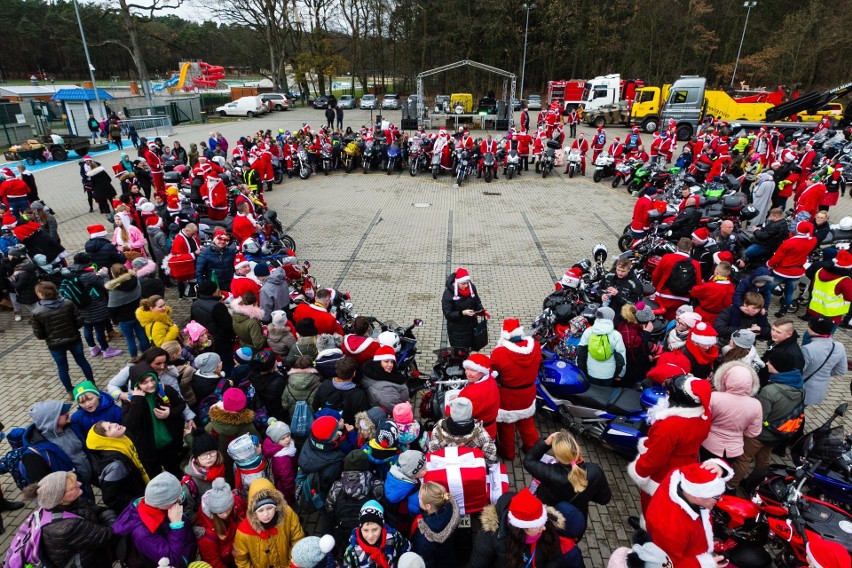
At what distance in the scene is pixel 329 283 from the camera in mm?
8719

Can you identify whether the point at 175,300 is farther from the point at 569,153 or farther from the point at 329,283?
the point at 569,153

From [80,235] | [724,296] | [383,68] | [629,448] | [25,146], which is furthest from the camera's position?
[383,68]

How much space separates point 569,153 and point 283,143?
34.4 feet

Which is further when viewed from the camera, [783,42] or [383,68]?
[383,68]

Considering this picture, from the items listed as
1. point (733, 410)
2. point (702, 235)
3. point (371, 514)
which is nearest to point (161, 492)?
A: point (371, 514)

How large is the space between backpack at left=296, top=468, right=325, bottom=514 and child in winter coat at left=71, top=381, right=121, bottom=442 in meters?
A: 1.60

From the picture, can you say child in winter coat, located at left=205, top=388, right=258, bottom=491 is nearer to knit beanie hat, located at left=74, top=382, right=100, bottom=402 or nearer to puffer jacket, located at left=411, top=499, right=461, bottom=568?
Answer: knit beanie hat, located at left=74, top=382, right=100, bottom=402

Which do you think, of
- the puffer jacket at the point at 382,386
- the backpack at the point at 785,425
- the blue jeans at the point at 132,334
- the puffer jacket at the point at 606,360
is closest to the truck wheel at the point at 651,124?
the puffer jacket at the point at 606,360

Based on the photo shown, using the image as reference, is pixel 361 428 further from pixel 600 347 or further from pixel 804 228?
pixel 804 228

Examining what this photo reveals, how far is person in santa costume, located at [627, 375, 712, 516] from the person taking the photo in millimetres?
3283

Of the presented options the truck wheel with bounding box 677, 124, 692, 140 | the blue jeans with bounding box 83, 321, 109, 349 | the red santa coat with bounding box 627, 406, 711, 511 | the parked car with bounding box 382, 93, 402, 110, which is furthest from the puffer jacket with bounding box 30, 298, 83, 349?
the parked car with bounding box 382, 93, 402, 110

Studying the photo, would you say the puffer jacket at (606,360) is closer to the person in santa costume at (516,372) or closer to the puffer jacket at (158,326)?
the person in santa costume at (516,372)

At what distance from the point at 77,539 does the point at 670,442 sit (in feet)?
12.8

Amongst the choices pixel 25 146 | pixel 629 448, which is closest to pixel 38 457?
pixel 629 448
